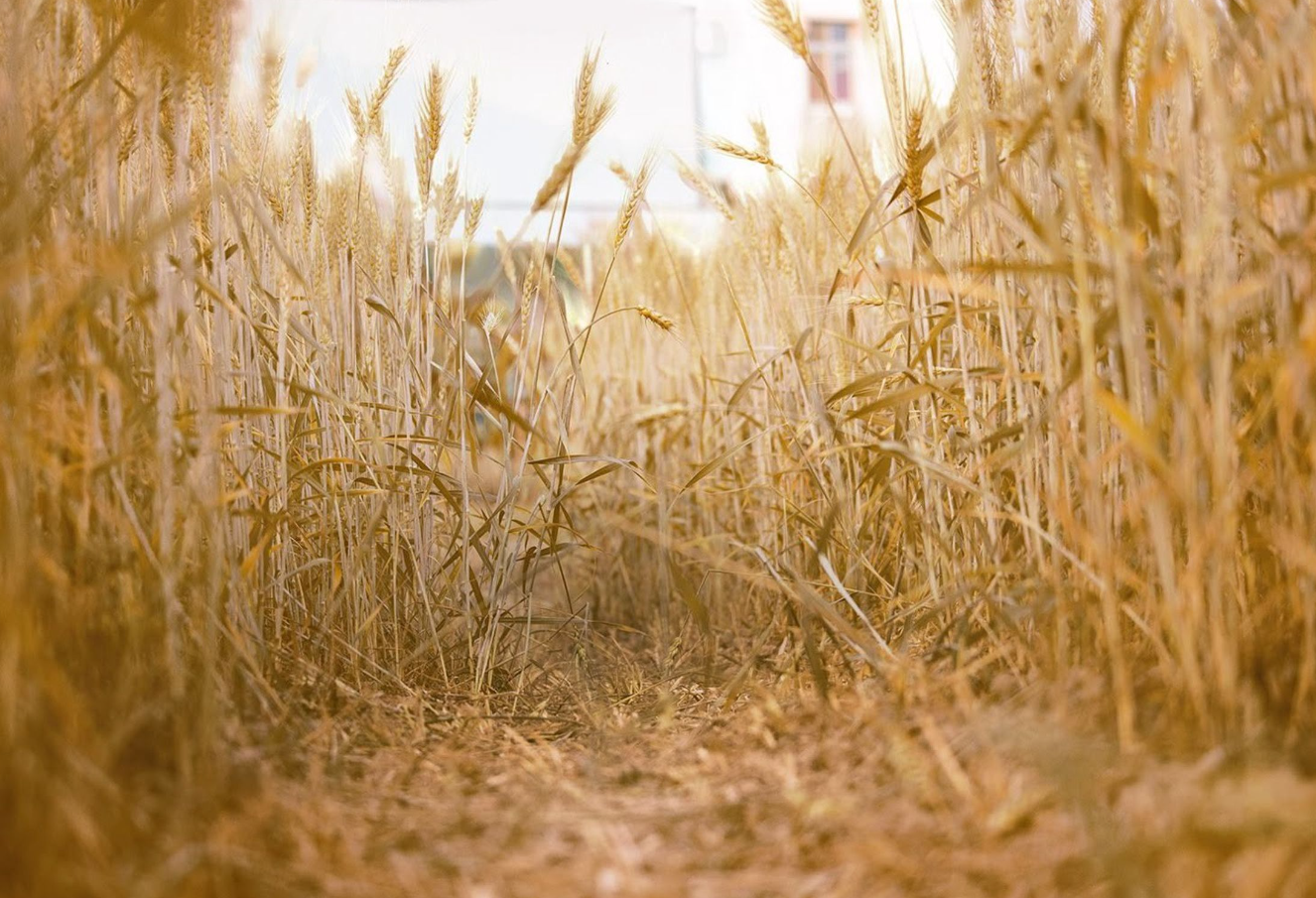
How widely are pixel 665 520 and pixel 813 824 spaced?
0.59 metres

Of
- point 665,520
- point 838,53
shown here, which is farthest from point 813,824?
point 838,53

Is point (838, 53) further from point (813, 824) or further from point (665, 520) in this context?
point (813, 824)

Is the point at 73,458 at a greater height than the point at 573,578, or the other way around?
the point at 73,458

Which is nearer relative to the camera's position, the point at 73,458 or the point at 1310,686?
the point at 1310,686

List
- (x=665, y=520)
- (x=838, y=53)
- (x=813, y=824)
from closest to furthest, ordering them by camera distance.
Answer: (x=813, y=824), (x=665, y=520), (x=838, y=53)

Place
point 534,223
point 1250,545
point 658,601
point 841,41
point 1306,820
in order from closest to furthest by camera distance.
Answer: point 1306,820 < point 1250,545 < point 534,223 < point 658,601 < point 841,41

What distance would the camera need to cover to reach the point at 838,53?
6637 millimetres

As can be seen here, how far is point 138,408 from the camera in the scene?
30.4 inches

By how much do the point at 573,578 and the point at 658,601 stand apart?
0.96 ft

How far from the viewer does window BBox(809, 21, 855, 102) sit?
645cm

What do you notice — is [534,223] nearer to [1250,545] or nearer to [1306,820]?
[1250,545]

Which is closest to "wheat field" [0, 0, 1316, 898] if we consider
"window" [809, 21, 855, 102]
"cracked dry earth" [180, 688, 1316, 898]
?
"cracked dry earth" [180, 688, 1316, 898]

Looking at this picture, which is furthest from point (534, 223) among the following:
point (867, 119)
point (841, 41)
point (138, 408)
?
point (841, 41)

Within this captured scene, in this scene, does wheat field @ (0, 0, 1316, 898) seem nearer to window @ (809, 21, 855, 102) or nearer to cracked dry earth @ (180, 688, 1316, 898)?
cracked dry earth @ (180, 688, 1316, 898)
